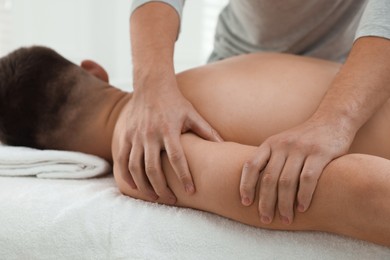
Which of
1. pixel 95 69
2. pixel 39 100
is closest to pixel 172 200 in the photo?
pixel 39 100

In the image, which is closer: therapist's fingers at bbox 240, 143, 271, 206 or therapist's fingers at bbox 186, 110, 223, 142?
therapist's fingers at bbox 240, 143, 271, 206

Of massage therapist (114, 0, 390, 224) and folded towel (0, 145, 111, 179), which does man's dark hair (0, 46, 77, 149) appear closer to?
folded towel (0, 145, 111, 179)

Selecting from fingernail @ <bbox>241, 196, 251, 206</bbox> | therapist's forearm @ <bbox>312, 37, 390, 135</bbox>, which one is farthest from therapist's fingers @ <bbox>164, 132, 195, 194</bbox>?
therapist's forearm @ <bbox>312, 37, 390, 135</bbox>

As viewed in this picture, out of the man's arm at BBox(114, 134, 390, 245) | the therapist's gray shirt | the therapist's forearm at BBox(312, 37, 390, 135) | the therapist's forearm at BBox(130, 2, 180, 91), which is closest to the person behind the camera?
the man's arm at BBox(114, 134, 390, 245)

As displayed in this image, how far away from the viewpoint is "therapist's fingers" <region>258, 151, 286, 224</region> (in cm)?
88

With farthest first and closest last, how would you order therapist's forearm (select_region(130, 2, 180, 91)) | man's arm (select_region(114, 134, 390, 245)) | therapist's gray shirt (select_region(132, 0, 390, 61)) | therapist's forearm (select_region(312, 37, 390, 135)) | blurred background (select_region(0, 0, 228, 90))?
1. blurred background (select_region(0, 0, 228, 90))
2. therapist's gray shirt (select_region(132, 0, 390, 61))
3. therapist's forearm (select_region(130, 2, 180, 91))
4. therapist's forearm (select_region(312, 37, 390, 135))
5. man's arm (select_region(114, 134, 390, 245))

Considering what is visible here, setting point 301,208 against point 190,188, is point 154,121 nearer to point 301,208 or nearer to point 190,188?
point 190,188

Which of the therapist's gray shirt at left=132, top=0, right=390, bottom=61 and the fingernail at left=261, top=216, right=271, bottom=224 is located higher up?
the therapist's gray shirt at left=132, top=0, right=390, bottom=61

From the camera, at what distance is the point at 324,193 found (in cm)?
85

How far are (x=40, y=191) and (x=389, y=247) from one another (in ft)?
2.28

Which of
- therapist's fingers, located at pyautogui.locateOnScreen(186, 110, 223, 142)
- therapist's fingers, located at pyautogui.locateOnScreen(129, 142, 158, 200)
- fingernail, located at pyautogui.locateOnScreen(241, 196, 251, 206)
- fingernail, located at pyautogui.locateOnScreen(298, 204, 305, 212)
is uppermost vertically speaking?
therapist's fingers, located at pyautogui.locateOnScreen(186, 110, 223, 142)

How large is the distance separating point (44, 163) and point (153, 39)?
391 mm

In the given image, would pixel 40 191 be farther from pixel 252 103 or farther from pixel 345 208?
pixel 345 208

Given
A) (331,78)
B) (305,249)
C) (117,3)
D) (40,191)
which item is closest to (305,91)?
(331,78)
